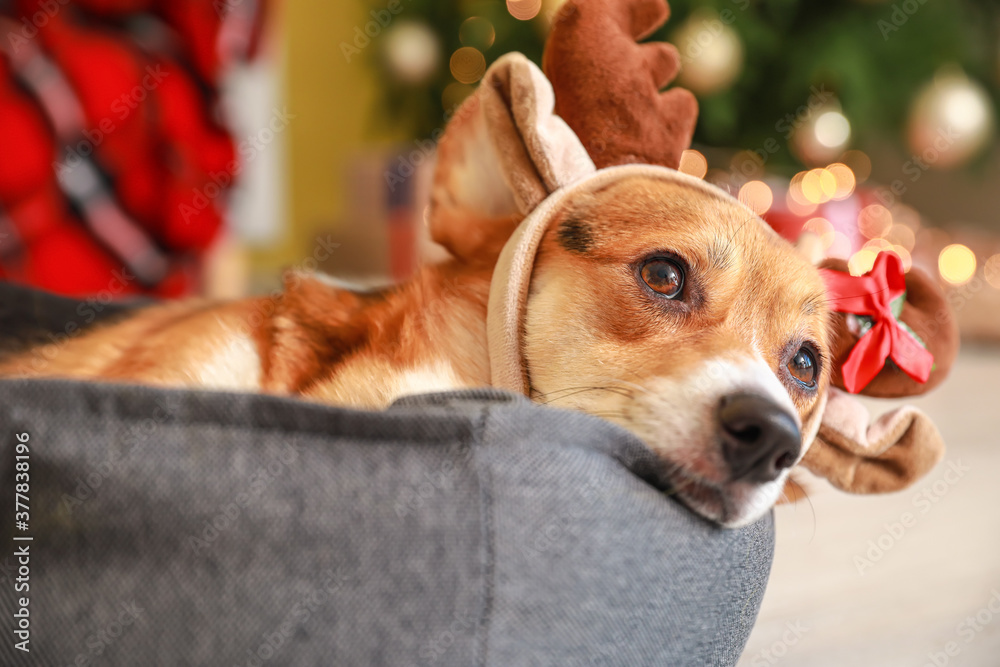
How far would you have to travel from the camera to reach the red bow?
0.96 m

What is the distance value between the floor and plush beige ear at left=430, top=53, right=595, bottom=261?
1.80 ft

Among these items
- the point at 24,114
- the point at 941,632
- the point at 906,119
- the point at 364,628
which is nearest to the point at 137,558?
the point at 364,628

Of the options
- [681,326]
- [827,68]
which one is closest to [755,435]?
[681,326]

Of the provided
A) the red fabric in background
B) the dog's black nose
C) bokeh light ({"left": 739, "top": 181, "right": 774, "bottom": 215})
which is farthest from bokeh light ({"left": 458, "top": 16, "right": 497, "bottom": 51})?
the dog's black nose

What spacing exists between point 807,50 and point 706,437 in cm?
356

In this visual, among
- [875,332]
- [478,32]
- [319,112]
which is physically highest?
[875,332]

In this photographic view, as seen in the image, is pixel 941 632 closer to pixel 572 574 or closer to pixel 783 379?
pixel 783 379

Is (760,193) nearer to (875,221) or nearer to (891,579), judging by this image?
(875,221)

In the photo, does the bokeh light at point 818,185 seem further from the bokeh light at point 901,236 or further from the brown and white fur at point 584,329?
the brown and white fur at point 584,329

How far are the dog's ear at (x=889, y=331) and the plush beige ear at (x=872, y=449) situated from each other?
49 mm

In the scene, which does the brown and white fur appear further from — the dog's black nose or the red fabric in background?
the red fabric in background

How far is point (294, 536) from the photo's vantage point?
0.53 meters

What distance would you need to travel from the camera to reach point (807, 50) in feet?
12.2

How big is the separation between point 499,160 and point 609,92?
7.0 inches
